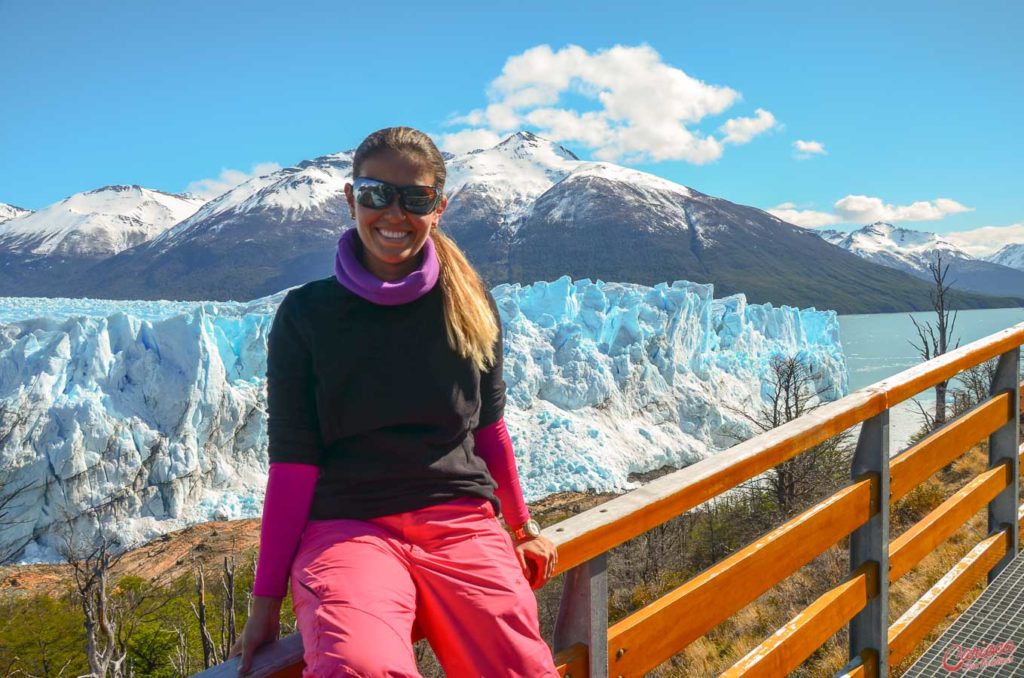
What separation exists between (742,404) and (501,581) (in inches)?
992

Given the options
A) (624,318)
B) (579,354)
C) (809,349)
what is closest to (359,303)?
(579,354)

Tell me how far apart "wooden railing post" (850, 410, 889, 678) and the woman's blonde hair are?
83 cm

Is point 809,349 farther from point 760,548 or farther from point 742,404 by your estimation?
point 760,548

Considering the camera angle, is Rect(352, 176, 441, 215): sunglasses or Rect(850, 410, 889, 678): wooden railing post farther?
Rect(850, 410, 889, 678): wooden railing post

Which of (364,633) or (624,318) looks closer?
(364,633)

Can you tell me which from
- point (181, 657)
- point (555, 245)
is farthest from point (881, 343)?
point (555, 245)

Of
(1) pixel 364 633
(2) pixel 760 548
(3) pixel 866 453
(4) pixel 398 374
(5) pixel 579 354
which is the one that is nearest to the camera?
(1) pixel 364 633

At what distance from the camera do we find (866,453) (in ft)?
4.85

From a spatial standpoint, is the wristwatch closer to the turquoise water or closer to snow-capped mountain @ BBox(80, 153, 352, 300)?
the turquoise water

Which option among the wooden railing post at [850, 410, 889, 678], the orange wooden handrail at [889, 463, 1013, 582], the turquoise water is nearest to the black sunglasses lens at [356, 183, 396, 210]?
the wooden railing post at [850, 410, 889, 678]

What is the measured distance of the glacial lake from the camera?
70.8 ft

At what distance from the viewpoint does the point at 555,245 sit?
4176 inches

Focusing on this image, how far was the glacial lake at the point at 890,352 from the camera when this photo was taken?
21.6m

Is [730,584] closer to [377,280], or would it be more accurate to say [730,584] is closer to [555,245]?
[377,280]
